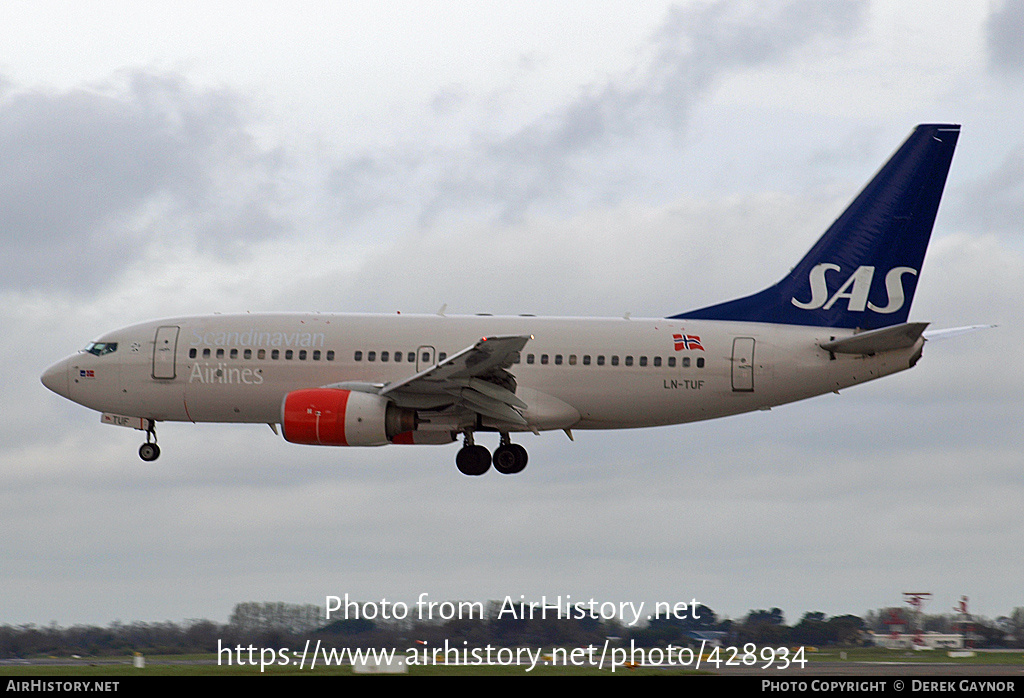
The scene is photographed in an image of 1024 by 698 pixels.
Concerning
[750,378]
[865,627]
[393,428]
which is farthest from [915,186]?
[393,428]

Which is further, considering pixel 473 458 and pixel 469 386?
pixel 473 458

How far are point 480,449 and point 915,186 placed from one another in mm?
16553

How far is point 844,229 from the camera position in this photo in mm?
42875

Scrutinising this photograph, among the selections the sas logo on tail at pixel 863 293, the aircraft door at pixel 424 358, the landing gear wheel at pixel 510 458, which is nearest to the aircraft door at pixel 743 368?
the sas logo on tail at pixel 863 293

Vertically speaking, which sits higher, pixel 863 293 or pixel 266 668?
pixel 863 293

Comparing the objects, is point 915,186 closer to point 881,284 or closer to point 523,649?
point 881,284

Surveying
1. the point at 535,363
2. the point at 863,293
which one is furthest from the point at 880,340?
the point at 535,363

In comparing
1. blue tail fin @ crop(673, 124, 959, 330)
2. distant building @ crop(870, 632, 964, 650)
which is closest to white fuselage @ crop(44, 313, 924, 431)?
blue tail fin @ crop(673, 124, 959, 330)

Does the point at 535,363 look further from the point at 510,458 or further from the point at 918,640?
the point at 918,640

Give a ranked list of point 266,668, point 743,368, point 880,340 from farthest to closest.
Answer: point 743,368 → point 880,340 → point 266,668

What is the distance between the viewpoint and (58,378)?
4512 centimetres

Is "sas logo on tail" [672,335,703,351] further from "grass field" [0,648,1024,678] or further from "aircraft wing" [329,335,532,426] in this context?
"grass field" [0,648,1024,678]

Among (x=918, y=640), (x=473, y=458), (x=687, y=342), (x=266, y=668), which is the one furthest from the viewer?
(x=918, y=640)

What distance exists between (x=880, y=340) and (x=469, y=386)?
12551mm
